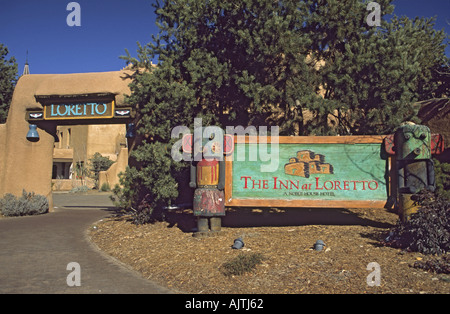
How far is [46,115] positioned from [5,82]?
11472 mm

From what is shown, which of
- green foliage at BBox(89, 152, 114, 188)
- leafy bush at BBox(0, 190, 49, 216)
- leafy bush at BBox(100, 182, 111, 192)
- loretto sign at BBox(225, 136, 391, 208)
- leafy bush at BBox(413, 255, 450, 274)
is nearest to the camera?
leafy bush at BBox(413, 255, 450, 274)

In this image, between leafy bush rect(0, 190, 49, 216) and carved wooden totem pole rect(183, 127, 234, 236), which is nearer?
carved wooden totem pole rect(183, 127, 234, 236)

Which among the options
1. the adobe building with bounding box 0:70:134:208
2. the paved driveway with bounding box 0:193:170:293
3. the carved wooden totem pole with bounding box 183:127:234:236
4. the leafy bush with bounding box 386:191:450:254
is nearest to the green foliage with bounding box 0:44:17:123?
the adobe building with bounding box 0:70:134:208

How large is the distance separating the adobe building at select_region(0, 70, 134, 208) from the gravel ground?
4049 mm

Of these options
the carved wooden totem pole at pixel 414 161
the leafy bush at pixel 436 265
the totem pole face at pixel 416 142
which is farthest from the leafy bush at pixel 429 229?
the totem pole face at pixel 416 142

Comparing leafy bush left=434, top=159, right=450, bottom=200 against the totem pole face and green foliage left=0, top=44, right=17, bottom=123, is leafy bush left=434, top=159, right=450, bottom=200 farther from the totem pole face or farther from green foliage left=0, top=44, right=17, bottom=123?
green foliage left=0, top=44, right=17, bottom=123

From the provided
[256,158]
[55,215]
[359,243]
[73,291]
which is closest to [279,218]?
[256,158]

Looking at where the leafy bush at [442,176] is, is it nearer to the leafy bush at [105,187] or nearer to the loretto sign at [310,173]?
the loretto sign at [310,173]

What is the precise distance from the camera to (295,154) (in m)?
8.51

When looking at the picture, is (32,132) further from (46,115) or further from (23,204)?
(23,204)

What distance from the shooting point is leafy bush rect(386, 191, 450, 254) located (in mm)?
6023

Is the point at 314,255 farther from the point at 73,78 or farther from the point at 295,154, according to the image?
the point at 73,78

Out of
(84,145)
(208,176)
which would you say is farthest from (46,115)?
(84,145)

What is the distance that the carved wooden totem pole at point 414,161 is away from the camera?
7.44 meters
